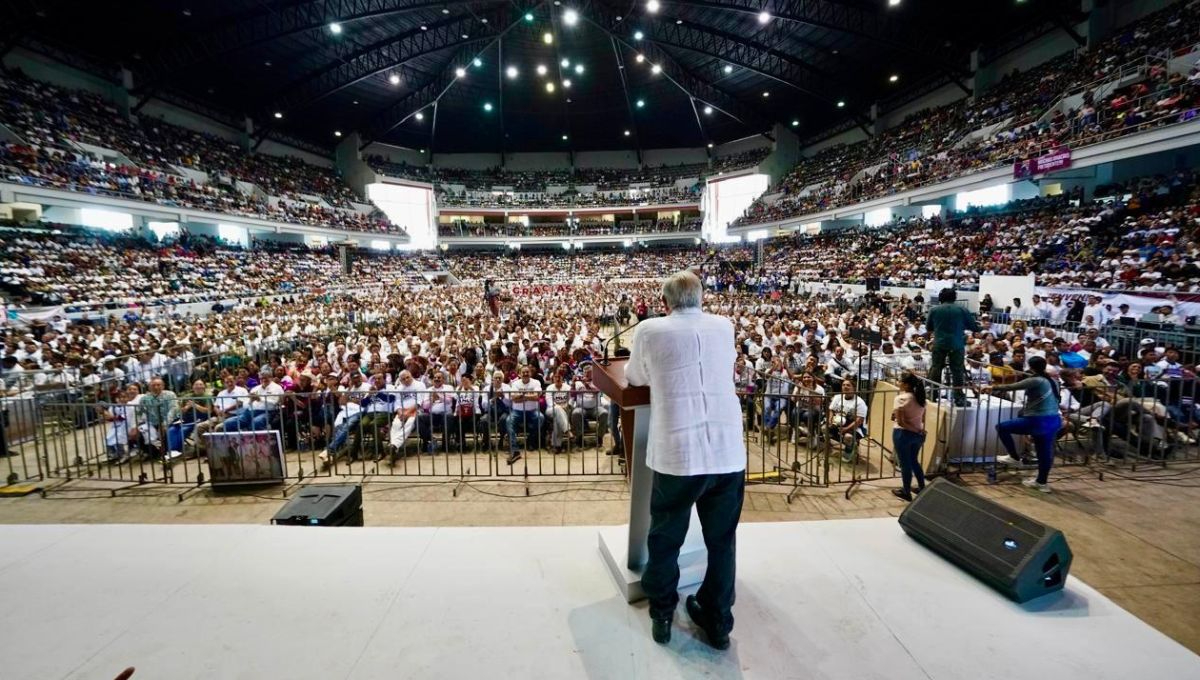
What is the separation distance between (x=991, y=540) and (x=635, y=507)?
220 centimetres

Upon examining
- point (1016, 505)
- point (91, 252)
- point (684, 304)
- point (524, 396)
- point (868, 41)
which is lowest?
point (1016, 505)

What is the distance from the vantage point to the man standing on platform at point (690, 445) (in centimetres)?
213

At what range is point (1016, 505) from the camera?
4.57 metres

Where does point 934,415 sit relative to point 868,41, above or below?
below

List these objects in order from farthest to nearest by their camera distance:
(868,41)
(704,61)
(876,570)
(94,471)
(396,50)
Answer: (704,61) → (396,50) → (868,41) → (94,471) → (876,570)

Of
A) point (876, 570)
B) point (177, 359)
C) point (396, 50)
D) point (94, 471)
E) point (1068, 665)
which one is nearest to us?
point (1068, 665)

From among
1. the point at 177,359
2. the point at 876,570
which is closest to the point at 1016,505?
the point at 876,570

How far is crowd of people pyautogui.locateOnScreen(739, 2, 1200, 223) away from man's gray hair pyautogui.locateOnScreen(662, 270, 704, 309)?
2058cm

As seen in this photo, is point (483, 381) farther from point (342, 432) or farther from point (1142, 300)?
point (1142, 300)

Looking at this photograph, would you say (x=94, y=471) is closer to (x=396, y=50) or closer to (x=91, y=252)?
(x=91, y=252)

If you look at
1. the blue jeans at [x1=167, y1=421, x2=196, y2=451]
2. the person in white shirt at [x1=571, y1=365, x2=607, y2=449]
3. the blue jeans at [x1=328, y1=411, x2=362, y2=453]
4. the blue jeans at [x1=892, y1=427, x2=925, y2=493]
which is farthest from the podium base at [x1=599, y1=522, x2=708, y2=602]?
the blue jeans at [x1=167, y1=421, x2=196, y2=451]

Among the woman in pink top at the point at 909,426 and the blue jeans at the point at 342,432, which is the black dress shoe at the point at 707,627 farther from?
the blue jeans at the point at 342,432

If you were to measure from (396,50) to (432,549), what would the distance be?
1583 inches

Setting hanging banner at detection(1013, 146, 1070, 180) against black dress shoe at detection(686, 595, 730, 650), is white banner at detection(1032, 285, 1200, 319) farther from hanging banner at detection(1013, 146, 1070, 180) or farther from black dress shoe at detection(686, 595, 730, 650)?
black dress shoe at detection(686, 595, 730, 650)
